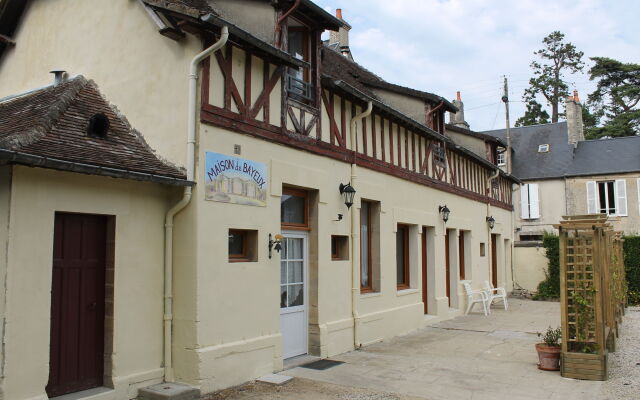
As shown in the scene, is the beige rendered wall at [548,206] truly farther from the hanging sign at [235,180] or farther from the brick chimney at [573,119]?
the hanging sign at [235,180]

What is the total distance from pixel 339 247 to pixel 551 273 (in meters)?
11.7

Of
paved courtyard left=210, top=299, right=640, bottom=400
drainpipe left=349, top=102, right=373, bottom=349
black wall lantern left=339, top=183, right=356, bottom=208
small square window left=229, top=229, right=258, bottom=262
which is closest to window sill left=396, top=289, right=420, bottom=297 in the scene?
paved courtyard left=210, top=299, right=640, bottom=400

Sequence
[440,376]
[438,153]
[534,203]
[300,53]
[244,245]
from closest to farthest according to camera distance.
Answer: [244,245] → [440,376] → [300,53] → [438,153] → [534,203]

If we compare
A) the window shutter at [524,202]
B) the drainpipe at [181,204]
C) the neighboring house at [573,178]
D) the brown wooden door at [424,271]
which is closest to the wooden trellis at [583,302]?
the drainpipe at [181,204]

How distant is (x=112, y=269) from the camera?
5457mm

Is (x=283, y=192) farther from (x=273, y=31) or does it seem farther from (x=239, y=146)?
(x=273, y=31)

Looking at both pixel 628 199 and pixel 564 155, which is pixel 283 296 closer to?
pixel 628 199

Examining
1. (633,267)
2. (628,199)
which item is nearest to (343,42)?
(633,267)

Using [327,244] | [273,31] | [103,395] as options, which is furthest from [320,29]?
[103,395]

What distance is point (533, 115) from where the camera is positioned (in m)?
36.8

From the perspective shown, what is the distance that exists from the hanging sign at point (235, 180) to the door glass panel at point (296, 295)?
149 centimetres

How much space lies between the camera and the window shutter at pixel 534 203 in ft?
83.5

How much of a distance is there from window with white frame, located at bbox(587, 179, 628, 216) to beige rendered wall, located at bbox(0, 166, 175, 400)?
22.6 m

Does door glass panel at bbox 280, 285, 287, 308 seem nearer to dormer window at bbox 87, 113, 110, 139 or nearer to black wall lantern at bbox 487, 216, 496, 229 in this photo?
dormer window at bbox 87, 113, 110, 139
